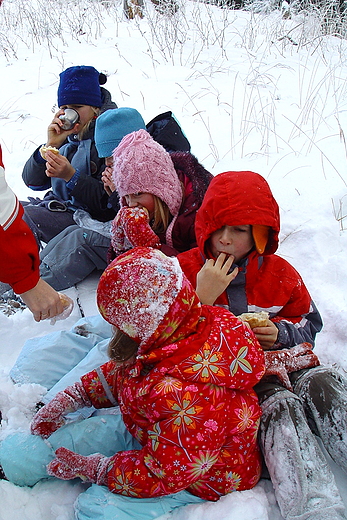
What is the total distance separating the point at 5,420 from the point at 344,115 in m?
3.89

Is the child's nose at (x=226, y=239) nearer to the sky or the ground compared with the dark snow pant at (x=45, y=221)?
nearer to the sky

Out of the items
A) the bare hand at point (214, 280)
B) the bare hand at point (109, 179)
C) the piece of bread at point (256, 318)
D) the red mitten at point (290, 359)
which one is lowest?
the red mitten at point (290, 359)

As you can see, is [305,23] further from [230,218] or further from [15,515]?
[15,515]

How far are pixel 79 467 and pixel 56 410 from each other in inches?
9.6

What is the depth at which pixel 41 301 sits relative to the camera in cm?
155

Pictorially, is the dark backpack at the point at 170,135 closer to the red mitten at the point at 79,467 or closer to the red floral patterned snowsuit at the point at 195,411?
the red floral patterned snowsuit at the point at 195,411

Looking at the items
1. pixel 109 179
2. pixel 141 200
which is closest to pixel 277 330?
pixel 141 200

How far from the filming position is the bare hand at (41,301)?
5.02 ft

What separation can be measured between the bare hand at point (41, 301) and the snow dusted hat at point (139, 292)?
0.27 m

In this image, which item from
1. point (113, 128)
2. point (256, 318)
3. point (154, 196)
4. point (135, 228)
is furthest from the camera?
point (113, 128)

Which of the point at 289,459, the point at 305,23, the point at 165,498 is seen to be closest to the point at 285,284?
the point at 289,459

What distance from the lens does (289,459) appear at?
1.45m

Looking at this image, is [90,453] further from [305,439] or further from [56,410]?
[305,439]

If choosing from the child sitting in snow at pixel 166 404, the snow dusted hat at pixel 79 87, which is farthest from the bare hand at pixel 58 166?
the child sitting in snow at pixel 166 404
